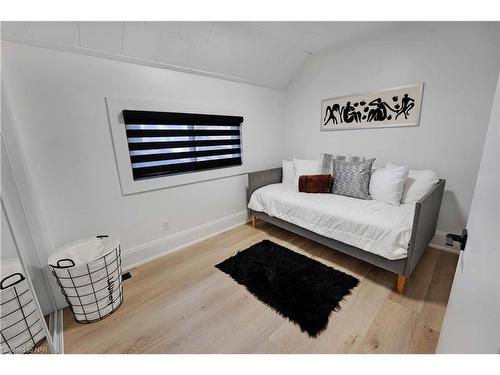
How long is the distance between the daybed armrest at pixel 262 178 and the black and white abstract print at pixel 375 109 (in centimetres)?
93

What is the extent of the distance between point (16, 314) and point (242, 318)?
4.32 feet

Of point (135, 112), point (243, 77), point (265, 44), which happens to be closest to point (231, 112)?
point (243, 77)

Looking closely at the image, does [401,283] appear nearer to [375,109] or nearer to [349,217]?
[349,217]

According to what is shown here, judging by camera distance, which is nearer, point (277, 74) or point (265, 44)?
point (265, 44)

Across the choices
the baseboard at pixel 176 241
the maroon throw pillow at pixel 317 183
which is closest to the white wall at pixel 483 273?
the maroon throw pillow at pixel 317 183

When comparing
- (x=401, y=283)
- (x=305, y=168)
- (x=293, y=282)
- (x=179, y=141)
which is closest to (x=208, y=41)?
(x=179, y=141)

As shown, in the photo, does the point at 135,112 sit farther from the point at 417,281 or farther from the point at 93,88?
the point at 417,281

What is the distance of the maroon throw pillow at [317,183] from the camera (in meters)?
2.46

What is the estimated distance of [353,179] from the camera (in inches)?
90.1

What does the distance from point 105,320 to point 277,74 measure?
3203 millimetres

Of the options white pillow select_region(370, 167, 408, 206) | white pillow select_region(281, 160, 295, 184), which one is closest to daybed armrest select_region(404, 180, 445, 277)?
white pillow select_region(370, 167, 408, 206)

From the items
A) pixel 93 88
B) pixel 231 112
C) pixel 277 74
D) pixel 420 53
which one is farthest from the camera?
pixel 277 74
